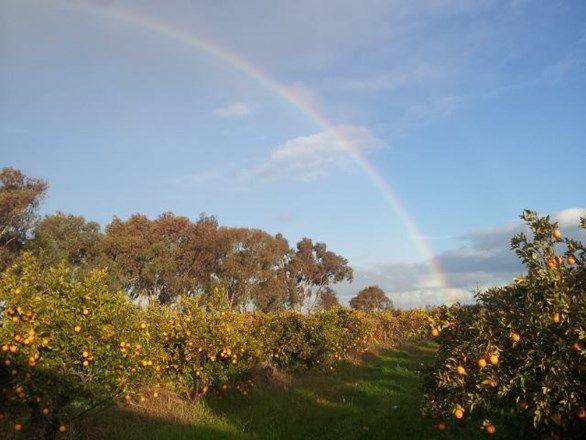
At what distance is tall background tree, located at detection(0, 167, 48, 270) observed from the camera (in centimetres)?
4294

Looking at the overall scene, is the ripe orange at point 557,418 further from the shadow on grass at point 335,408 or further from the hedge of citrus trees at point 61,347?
the shadow on grass at point 335,408

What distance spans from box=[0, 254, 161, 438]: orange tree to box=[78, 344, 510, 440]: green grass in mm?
2461

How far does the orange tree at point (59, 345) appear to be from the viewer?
8.20 meters

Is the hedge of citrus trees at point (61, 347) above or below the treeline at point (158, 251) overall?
below

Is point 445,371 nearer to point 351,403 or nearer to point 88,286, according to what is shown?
point 88,286

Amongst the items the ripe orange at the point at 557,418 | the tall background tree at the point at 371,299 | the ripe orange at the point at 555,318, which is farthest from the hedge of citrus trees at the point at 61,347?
the tall background tree at the point at 371,299

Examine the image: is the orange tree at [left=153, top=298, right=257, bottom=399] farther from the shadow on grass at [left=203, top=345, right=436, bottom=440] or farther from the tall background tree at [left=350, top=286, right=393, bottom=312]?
the tall background tree at [left=350, top=286, right=393, bottom=312]

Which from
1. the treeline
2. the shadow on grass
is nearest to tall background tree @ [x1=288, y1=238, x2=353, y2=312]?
the treeline

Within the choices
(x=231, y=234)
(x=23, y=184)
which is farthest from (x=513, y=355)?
(x=231, y=234)

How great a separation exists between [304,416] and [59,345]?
7.97 meters

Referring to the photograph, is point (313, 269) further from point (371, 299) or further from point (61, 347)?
point (61, 347)

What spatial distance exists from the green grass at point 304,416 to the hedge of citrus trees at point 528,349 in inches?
180

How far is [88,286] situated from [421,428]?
789cm

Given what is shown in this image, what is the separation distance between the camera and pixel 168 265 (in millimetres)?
53938
